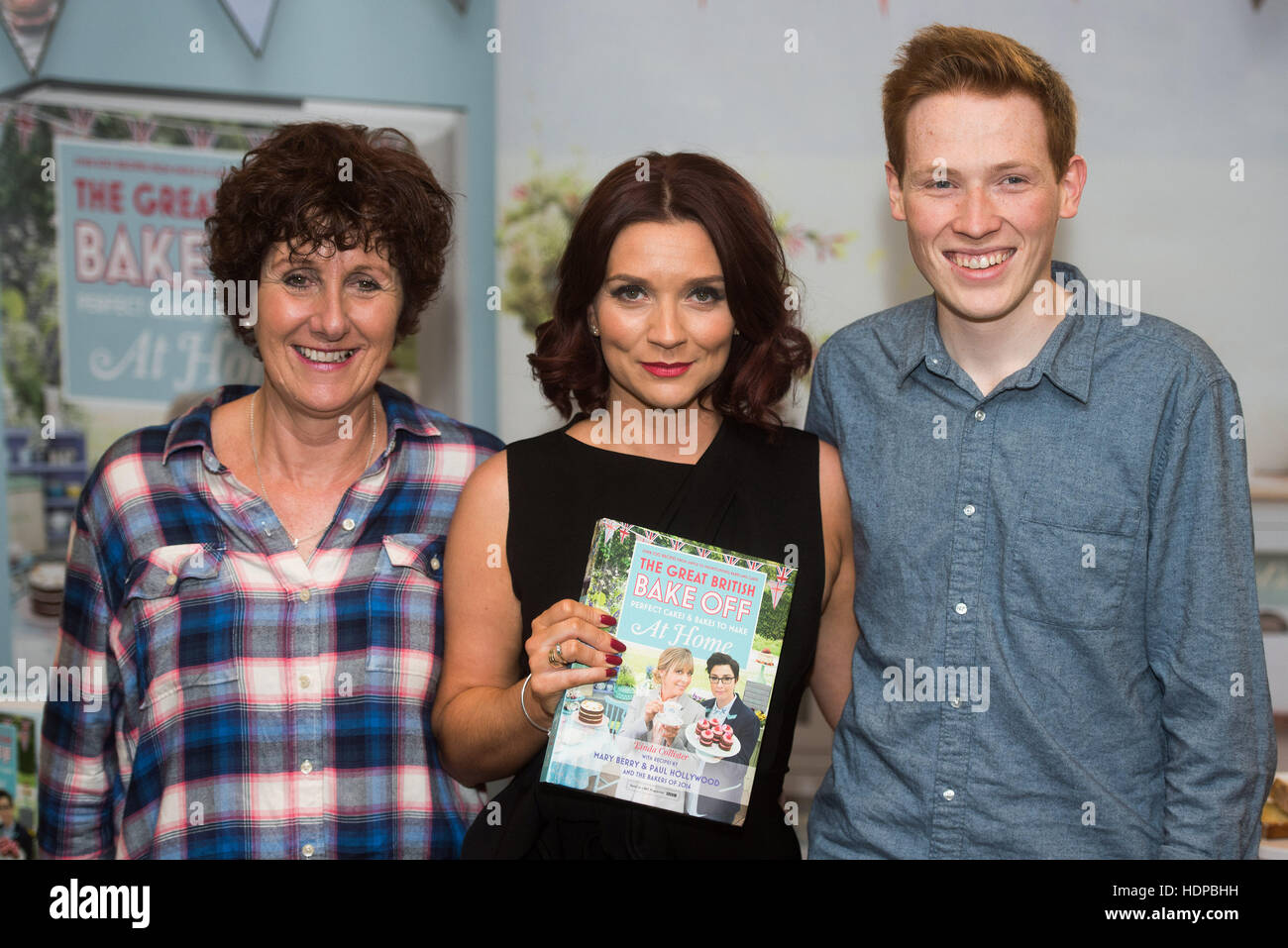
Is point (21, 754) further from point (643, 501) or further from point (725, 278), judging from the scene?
point (725, 278)

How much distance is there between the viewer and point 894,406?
2043 millimetres

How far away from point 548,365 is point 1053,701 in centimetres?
114

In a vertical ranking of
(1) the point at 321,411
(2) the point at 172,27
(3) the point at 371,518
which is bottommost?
(3) the point at 371,518

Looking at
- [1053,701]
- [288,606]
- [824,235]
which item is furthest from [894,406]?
[824,235]

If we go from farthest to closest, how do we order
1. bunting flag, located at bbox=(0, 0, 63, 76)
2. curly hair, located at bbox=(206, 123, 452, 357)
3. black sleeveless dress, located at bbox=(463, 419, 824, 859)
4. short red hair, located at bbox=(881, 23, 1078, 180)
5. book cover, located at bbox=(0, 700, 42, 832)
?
1. bunting flag, located at bbox=(0, 0, 63, 76)
2. book cover, located at bbox=(0, 700, 42, 832)
3. curly hair, located at bbox=(206, 123, 452, 357)
4. black sleeveless dress, located at bbox=(463, 419, 824, 859)
5. short red hair, located at bbox=(881, 23, 1078, 180)

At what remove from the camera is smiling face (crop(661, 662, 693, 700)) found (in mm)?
1865

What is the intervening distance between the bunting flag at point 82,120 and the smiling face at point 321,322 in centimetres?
175

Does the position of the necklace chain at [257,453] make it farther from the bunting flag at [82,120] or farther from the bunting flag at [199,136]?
the bunting flag at [82,120]

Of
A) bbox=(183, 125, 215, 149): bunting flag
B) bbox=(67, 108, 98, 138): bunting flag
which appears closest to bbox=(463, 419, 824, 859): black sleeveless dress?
bbox=(183, 125, 215, 149): bunting flag

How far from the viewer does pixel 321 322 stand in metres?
2.11

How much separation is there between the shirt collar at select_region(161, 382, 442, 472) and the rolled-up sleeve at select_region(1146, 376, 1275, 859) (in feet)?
4.79

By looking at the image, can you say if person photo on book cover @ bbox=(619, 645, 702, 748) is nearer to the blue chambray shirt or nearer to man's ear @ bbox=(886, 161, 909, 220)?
the blue chambray shirt
